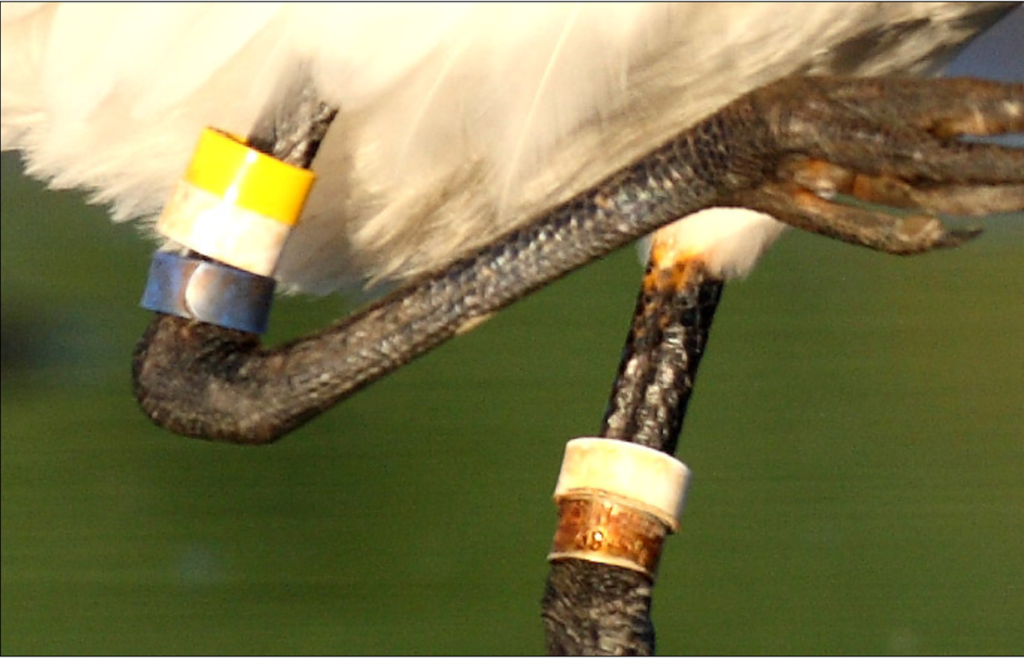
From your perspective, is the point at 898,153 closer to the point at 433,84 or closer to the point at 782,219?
the point at 782,219

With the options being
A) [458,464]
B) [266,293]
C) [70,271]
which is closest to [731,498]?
[458,464]

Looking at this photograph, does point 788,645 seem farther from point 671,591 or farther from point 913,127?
point 913,127

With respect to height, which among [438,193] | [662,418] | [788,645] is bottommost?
[788,645]

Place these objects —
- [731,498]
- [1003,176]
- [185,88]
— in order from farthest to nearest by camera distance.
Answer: [731,498], [185,88], [1003,176]

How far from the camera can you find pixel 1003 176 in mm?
1166

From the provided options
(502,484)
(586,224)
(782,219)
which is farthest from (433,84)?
(502,484)

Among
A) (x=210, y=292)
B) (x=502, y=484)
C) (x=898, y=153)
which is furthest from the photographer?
(x=502, y=484)

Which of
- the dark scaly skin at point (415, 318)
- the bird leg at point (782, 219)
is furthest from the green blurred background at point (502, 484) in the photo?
the dark scaly skin at point (415, 318)

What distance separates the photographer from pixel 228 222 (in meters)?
1.25

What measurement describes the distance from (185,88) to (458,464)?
1242mm

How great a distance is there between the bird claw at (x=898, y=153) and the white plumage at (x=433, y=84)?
0.05 m

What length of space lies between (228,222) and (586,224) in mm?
236

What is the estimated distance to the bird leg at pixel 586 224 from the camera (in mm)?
1173

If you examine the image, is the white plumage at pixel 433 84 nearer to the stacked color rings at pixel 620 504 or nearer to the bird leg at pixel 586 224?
the bird leg at pixel 586 224
